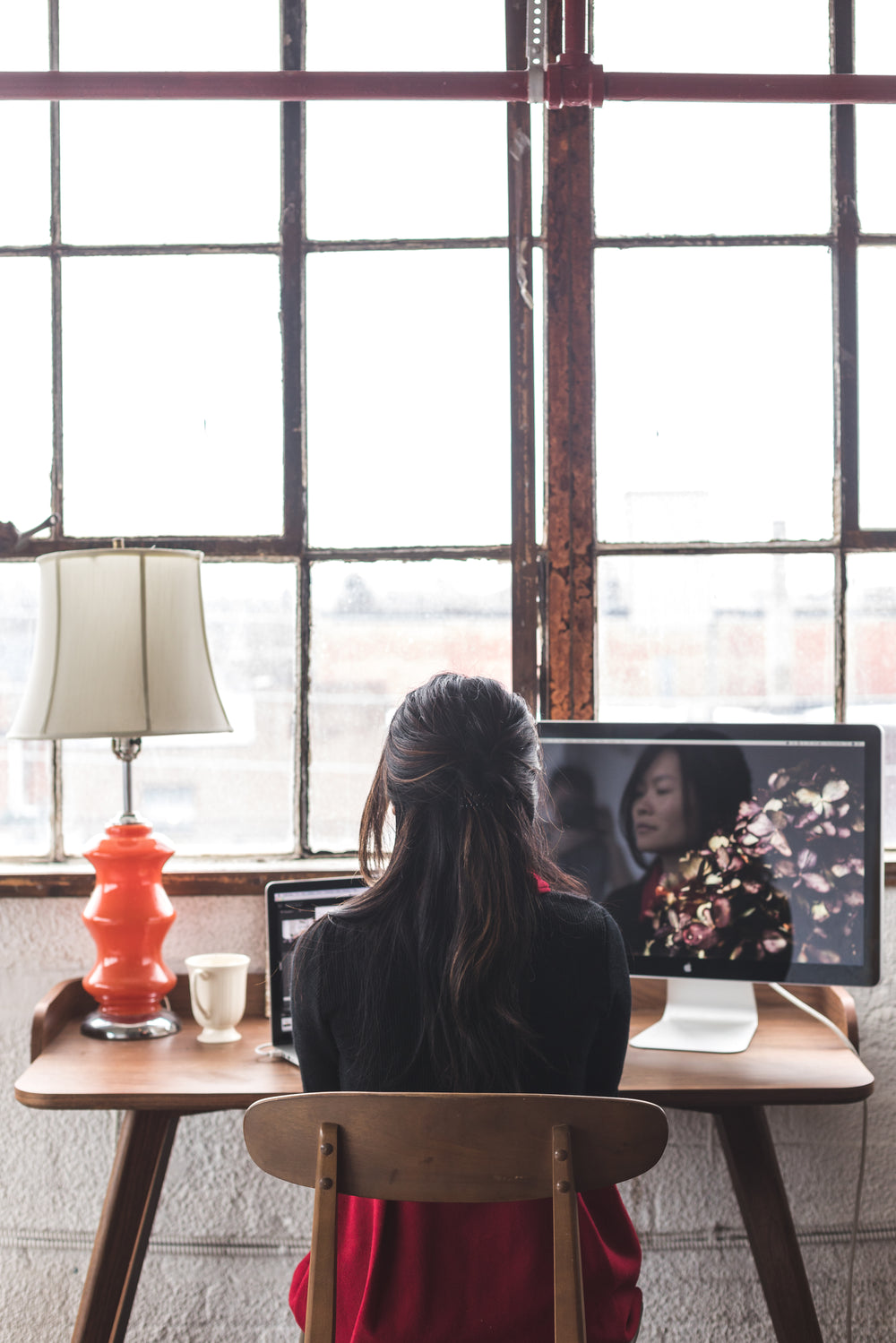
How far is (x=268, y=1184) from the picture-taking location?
1.91 metres

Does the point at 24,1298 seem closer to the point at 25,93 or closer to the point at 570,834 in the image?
the point at 570,834

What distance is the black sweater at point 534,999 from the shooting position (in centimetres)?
108

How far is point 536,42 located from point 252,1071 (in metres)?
1.76

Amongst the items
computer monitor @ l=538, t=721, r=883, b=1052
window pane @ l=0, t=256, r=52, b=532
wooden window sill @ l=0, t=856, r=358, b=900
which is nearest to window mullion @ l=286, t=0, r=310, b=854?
wooden window sill @ l=0, t=856, r=358, b=900

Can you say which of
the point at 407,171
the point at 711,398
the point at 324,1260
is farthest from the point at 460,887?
the point at 407,171

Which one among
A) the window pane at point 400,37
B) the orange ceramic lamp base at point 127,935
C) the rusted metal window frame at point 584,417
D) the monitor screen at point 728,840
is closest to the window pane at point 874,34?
the rusted metal window frame at point 584,417

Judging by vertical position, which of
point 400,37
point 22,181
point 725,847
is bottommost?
point 725,847

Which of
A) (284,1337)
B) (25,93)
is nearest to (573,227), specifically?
(25,93)

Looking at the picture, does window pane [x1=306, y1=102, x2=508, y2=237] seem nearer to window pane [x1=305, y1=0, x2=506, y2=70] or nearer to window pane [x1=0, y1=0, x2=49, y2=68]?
window pane [x1=305, y1=0, x2=506, y2=70]

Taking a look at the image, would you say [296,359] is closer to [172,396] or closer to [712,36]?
[172,396]

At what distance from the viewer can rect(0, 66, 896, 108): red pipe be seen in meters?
1.82

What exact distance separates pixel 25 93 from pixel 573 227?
1.03 meters

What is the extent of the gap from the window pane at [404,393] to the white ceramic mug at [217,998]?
876 mm

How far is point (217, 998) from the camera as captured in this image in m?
1.62
